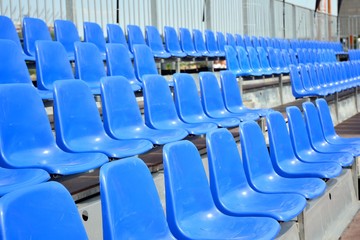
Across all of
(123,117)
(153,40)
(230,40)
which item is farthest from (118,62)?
(230,40)

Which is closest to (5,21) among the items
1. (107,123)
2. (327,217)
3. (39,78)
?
(39,78)

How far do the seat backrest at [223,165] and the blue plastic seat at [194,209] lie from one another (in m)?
0.09

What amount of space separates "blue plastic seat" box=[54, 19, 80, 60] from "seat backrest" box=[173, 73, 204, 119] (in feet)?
3.84

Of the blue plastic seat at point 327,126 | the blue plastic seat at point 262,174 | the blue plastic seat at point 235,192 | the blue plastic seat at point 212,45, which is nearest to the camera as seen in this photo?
the blue plastic seat at point 235,192

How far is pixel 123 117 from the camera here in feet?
8.96

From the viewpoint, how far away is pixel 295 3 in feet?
44.5

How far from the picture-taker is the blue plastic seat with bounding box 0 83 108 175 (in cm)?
201

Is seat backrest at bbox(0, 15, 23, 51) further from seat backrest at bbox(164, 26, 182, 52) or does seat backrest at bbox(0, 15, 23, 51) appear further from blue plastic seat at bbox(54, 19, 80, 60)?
seat backrest at bbox(164, 26, 182, 52)

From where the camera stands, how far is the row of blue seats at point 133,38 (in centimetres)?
378

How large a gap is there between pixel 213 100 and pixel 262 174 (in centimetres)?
129

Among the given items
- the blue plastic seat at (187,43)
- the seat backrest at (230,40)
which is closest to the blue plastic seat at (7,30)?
the blue plastic seat at (187,43)

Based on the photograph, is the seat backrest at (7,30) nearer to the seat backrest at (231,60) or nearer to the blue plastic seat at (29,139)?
the blue plastic seat at (29,139)

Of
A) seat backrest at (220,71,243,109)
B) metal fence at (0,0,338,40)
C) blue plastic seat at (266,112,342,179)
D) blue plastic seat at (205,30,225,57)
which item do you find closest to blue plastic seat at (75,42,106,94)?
seat backrest at (220,71,243,109)

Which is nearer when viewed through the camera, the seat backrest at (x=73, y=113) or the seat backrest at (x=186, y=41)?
the seat backrest at (x=73, y=113)
